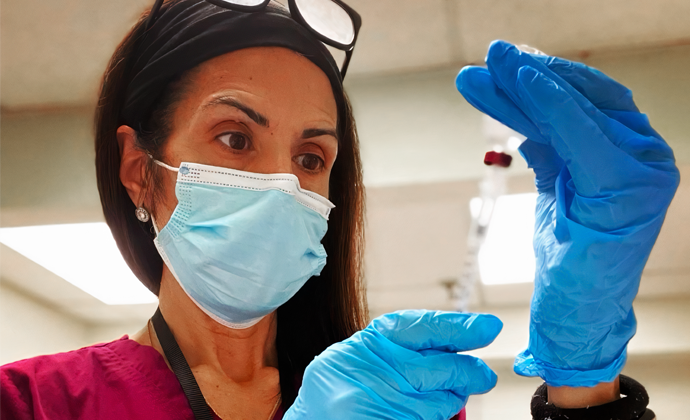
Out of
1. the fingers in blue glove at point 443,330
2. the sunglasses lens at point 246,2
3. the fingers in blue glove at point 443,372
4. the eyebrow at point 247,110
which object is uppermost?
the sunglasses lens at point 246,2

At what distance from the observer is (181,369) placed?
104 cm

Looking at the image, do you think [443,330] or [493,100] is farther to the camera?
[493,100]

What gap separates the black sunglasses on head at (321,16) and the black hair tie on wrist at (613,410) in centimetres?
80

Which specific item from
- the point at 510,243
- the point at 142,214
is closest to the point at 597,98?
the point at 142,214

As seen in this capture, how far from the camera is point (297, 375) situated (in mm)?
1173

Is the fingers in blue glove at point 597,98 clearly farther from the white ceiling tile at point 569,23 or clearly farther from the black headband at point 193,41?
the white ceiling tile at point 569,23

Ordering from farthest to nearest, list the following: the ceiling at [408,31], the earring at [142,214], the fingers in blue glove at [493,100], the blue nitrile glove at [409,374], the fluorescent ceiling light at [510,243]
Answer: the fluorescent ceiling light at [510,243], the ceiling at [408,31], the earring at [142,214], the fingers in blue glove at [493,100], the blue nitrile glove at [409,374]

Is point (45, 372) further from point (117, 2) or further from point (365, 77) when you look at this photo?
point (365, 77)

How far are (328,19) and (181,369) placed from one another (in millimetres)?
767

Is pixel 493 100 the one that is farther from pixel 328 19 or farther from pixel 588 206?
pixel 328 19

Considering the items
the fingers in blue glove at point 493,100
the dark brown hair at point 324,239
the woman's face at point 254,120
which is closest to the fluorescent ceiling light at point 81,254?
the dark brown hair at point 324,239

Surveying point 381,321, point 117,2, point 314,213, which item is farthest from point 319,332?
point 117,2

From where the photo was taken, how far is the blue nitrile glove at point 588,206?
0.93 m

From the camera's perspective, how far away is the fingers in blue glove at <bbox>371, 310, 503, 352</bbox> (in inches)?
31.3
